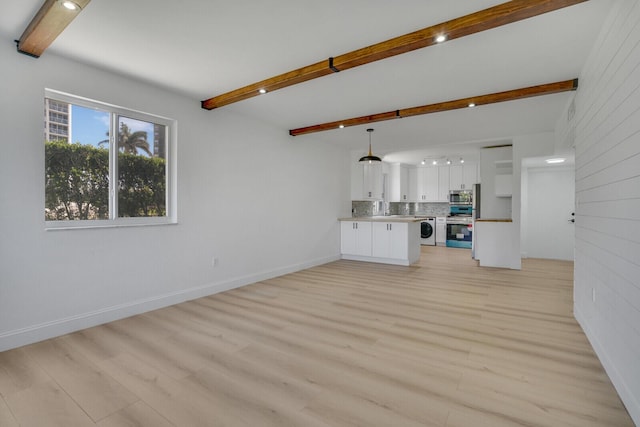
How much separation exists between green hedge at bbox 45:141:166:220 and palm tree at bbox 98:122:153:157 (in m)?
0.07

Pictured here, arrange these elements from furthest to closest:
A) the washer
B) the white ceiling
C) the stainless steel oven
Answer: the washer < the stainless steel oven < the white ceiling

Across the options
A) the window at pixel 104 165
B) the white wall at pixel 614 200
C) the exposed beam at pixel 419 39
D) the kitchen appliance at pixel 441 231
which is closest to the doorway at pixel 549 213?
the kitchen appliance at pixel 441 231

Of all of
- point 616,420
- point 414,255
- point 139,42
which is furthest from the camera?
point 414,255

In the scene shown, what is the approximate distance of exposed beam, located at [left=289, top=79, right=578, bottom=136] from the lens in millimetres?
3452

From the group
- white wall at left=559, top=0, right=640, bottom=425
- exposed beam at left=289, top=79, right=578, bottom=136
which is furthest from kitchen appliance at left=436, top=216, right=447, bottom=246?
white wall at left=559, top=0, right=640, bottom=425

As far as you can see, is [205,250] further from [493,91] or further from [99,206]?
[493,91]

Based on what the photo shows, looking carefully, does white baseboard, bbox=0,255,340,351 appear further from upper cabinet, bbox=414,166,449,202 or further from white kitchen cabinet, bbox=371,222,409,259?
upper cabinet, bbox=414,166,449,202

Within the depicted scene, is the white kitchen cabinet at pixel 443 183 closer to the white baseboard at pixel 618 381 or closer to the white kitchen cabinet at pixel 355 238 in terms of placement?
the white kitchen cabinet at pixel 355 238

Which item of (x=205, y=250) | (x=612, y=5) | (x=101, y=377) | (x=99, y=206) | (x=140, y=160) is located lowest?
(x=101, y=377)

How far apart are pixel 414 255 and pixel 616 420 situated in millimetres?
4917

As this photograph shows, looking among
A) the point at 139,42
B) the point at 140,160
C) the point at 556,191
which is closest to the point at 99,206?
the point at 140,160

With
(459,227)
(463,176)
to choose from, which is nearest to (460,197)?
(463,176)

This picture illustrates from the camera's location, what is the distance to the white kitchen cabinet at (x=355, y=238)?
6.84 metres

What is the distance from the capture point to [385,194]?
9.00 m
